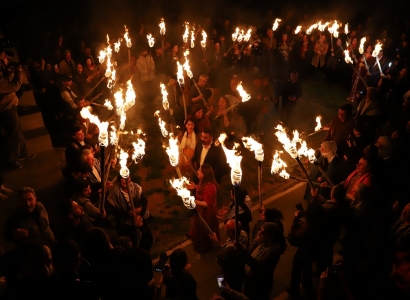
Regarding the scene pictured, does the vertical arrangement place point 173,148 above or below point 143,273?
above

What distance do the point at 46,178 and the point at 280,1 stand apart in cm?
1737

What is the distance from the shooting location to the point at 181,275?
4387 mm

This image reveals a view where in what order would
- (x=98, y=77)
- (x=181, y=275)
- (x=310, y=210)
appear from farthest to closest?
(x=98, y=77) < (x=310, y=210) < (x=181, y=275)

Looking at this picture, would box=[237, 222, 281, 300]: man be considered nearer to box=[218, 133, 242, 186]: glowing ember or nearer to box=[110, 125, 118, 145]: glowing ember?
box=[218, 133, 242, 186]: glowing ember

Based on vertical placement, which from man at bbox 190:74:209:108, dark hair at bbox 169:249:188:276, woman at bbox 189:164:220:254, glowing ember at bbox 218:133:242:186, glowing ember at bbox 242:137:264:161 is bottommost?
woman at bbox 189:164:220:254

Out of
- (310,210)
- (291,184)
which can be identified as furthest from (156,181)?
(310,210)

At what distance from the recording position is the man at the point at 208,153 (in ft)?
24.5

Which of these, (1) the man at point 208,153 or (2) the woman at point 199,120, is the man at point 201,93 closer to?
(2) the woman at point 199,120

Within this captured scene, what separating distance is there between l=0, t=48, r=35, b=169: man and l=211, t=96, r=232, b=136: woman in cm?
425

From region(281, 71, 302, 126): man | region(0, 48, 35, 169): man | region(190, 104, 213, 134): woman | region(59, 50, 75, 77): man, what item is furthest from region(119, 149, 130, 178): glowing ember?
region(281, 71, 302, 126): man

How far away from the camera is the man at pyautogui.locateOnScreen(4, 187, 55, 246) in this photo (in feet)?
16.4

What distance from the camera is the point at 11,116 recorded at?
7512 mm

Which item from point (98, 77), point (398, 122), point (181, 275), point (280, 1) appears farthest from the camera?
point (280, 1)

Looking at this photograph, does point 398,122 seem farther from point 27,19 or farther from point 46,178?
point 27,19
